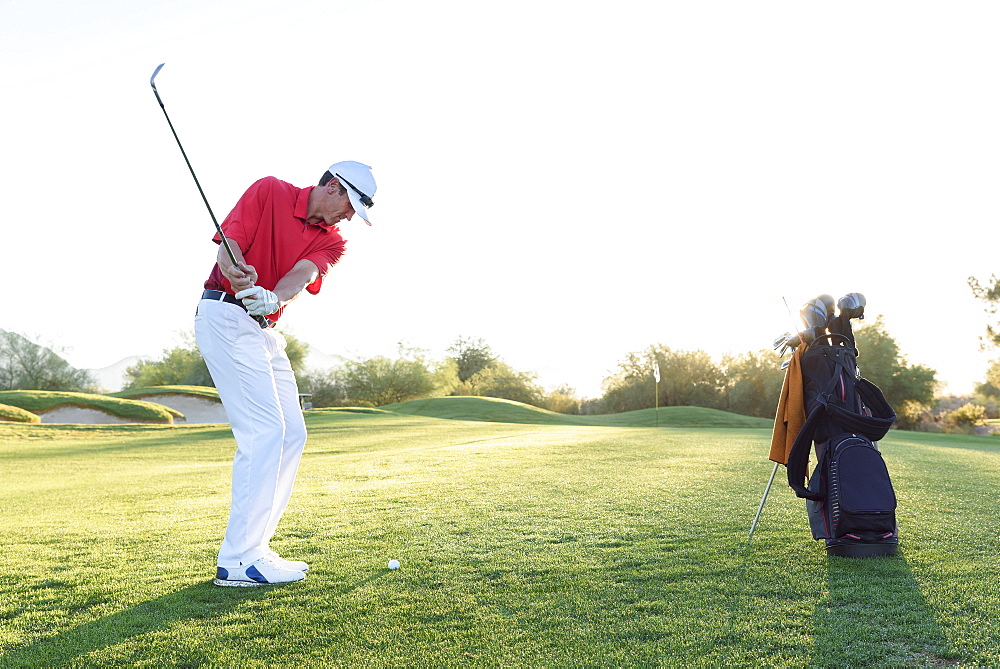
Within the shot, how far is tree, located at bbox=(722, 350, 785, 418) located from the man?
4537cm

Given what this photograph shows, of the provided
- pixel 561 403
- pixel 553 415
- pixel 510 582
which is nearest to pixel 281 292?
pixel 510 582

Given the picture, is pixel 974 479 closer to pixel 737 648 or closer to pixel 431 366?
pixel 737 648

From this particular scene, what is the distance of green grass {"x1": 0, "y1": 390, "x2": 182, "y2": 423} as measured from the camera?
2814cm

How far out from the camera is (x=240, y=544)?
366cm

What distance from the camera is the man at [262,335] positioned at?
3.70 metres

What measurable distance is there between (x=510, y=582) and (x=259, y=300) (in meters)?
1.97

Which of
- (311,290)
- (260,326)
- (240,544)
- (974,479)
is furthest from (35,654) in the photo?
(974,479)

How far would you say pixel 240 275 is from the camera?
12.1 ft

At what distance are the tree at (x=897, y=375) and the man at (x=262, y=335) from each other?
4326 cm

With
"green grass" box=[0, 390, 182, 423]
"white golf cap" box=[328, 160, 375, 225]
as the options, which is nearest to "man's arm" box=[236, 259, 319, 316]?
"white golf cap" box=[328, 160, 375, 225]

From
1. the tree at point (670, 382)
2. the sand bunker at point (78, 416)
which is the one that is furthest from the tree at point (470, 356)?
the sand bunker at point (78, 416)

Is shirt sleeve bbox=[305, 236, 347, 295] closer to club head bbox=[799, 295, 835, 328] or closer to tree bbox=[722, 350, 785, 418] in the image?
club head bbox=[799, 295, 835, 328]

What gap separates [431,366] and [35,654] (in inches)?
2550

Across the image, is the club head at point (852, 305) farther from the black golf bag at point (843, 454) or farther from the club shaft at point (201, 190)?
the club shaft at point (201, 190)
